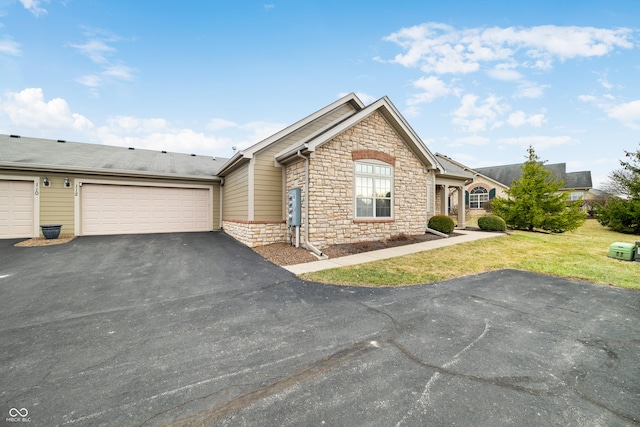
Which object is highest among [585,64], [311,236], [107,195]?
[585,64]

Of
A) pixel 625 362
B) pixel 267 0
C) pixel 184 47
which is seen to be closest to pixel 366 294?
pixel 625 362

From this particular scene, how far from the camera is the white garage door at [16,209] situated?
10.5m

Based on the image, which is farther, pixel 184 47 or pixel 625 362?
pixel 184 47

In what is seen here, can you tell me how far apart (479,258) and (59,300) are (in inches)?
420

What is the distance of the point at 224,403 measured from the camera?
213cm

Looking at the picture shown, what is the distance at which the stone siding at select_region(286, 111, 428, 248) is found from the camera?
912 cm

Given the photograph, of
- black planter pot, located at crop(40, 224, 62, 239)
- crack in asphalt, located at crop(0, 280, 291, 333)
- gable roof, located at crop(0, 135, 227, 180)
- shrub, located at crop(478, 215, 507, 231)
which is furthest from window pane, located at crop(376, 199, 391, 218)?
black planter pot, located at crop(40, 224, 62, 239)

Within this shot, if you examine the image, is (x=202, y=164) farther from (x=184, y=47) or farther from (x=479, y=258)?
(x=479, y=258)

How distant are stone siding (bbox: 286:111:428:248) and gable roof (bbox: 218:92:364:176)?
4.90ft

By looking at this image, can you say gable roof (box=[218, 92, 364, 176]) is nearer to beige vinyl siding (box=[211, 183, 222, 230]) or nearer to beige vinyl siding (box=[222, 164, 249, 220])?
beige vinyl siding (box=[222, 164, 249, 220])

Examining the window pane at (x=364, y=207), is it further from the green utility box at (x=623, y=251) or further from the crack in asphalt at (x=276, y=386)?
the green utility box at (x=623, y=251)

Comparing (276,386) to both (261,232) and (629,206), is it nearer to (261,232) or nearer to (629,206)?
(261,232)

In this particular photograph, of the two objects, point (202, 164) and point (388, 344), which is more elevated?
point (202, 164)

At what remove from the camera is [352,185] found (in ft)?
32.3
